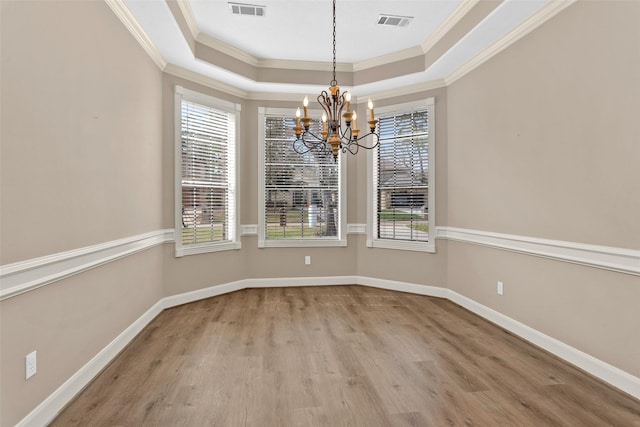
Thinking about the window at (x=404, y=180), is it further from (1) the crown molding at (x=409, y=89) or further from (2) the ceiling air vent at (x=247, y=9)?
(2) the ceiling air vent at (x=247, y=9)

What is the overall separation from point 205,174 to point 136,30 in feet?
5.66

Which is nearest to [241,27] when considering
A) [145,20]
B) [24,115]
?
[145,20]

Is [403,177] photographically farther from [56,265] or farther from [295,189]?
[56,265]

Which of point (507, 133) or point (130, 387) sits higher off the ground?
point (507, 133)

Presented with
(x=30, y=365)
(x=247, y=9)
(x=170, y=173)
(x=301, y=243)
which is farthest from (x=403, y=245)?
(x=30, y=365)

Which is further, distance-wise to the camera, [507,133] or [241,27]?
[241,27]

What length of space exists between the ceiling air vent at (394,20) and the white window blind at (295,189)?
168cm

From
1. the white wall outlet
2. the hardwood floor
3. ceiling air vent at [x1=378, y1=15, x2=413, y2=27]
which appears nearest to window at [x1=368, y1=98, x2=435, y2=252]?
ceiling air vent at [x1=378, y1=15, x2=413, y2=27]

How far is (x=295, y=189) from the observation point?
195 inches

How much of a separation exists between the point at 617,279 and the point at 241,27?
3.94m

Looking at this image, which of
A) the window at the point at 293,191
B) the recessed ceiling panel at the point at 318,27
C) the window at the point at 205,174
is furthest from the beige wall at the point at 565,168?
the window at the point at 205,174

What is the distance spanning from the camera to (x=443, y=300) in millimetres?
4238

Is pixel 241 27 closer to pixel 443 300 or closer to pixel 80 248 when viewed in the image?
pixel 80 248

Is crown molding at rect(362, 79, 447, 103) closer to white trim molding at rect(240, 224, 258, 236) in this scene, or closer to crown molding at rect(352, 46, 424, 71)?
crown molding at rect(352, 46, 424, 71)
